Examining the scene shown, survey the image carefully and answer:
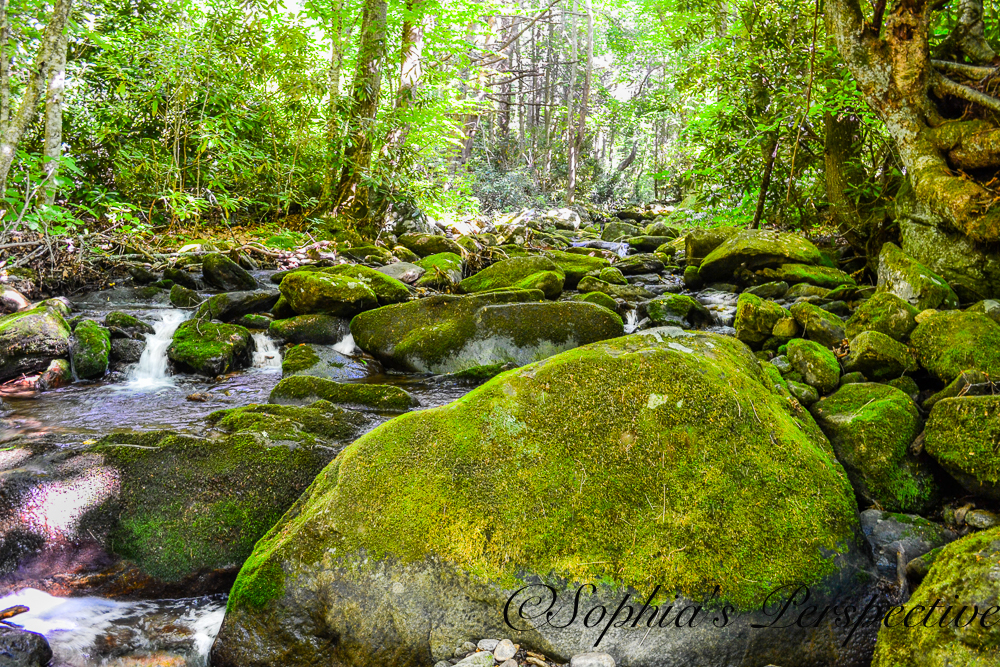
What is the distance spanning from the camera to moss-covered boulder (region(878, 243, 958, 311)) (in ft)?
18.0

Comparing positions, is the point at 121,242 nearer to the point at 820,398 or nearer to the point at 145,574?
the point at 145,574

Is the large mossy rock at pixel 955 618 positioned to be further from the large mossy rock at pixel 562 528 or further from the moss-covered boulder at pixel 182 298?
the moss-covered boulder at pixel 182 298

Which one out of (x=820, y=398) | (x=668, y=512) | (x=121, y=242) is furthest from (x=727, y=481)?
(x=121, y=242)

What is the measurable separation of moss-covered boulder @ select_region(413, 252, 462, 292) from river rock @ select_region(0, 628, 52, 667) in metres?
7.10

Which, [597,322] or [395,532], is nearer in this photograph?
[395,532]

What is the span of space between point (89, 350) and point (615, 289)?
7050 millimetres

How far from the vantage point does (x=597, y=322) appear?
6613 millimetres

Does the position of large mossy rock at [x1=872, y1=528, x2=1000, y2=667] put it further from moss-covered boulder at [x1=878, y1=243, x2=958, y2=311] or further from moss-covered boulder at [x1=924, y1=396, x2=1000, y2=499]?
moss-covered boulder at [x1=878, y1=243, x2=958, y2=311]

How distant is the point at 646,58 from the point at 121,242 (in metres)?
30.1

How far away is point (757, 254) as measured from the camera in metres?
8.96

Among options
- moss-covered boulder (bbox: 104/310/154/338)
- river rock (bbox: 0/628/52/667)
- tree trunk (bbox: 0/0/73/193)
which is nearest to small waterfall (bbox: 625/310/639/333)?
moss-covered boulder (bbox: 104/310/154/338)

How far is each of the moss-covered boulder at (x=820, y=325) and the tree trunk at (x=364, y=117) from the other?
30.9 feet

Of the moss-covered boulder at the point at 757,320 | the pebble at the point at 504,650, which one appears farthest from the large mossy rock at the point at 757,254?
the pebble at the point at 504,650

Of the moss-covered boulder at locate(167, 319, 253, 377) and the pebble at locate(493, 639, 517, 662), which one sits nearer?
the pebble at locate(493, 639, 517, 662)
